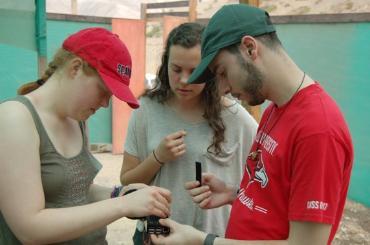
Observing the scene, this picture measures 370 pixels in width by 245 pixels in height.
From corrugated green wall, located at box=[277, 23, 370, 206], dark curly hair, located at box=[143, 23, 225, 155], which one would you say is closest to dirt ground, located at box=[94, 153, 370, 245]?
corrugated green wall, located at box=[277, 23, 370, 206]

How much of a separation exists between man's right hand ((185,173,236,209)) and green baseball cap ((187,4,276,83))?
1.86ft

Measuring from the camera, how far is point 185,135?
2082 millimetres

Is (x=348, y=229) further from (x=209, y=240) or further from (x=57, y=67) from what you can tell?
(x=57, y=67)

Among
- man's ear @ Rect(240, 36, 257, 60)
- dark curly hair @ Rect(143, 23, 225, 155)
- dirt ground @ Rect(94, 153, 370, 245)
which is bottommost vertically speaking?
dirt ground @ Rect(94, 153, 370, 245)

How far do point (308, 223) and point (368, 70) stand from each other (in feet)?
16.4

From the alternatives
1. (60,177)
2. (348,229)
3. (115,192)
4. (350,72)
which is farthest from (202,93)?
(350,72)

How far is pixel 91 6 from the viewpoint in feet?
137

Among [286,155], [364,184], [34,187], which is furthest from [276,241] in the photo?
[364,184]

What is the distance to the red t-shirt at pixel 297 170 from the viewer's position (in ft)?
4.18

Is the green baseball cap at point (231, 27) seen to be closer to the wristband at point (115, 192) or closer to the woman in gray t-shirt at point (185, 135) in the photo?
the woman in gray t-shirt at point (185, 135)

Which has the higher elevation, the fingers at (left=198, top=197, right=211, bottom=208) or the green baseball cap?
the green baseball cap

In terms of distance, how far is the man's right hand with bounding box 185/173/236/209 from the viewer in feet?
6.16

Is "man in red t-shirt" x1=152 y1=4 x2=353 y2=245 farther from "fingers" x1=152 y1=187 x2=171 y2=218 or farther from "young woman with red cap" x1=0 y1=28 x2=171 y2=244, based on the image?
"young woman with red cap" x1=0 y1=28 x2=171 y2=244

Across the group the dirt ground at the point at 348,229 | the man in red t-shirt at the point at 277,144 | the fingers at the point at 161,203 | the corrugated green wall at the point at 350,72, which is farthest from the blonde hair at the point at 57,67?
the corrugated green wall at the point at 350,72
